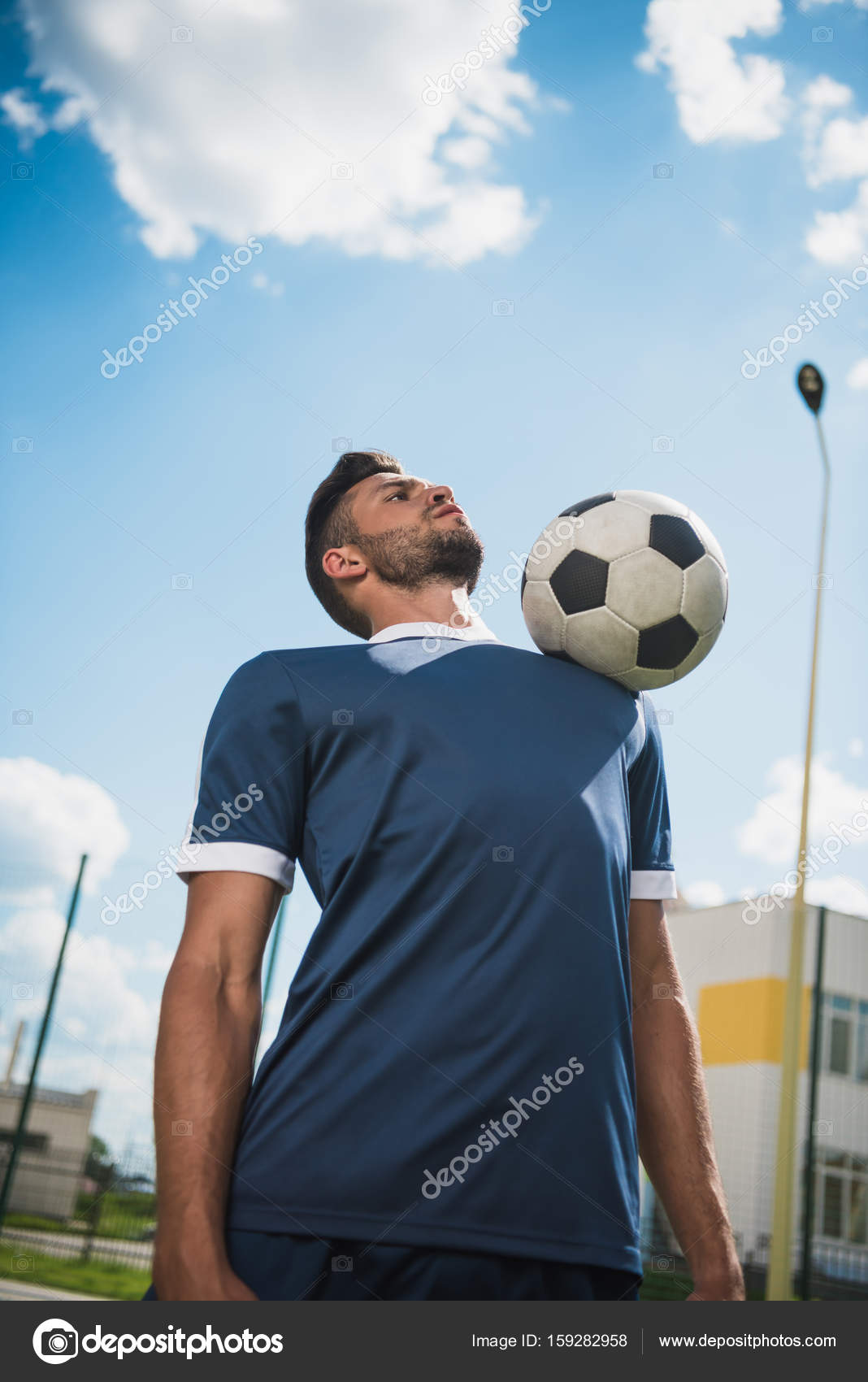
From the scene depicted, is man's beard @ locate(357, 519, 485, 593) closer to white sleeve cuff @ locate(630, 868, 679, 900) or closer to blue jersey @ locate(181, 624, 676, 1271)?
blue jersey @ locate(181, 624, 676, 1271)

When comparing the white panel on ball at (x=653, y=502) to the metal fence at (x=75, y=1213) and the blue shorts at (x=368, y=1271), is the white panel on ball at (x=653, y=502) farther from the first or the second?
the metal fence at (x=75, y=1213)

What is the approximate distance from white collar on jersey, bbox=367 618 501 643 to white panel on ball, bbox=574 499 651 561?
0.28 meters

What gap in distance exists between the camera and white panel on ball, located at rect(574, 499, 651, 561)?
197 cm

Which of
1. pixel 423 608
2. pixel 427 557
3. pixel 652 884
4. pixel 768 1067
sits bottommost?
pixel 652 884

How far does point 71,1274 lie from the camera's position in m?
8.06

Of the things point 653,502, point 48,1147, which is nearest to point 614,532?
point 653,502

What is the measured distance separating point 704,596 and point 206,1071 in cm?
126

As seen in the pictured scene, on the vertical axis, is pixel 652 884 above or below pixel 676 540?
below

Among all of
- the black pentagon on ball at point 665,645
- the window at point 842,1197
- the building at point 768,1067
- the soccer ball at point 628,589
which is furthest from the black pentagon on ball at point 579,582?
the window at point 842,1197

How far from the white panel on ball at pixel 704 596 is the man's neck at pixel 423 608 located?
1.42 ft

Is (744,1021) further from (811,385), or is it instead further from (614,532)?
(614,532)

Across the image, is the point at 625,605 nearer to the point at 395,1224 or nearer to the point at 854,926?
the point at 395,1224

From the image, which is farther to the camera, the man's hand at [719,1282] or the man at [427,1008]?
the man's hand at [719,1282]

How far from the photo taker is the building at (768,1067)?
13.8 meters
